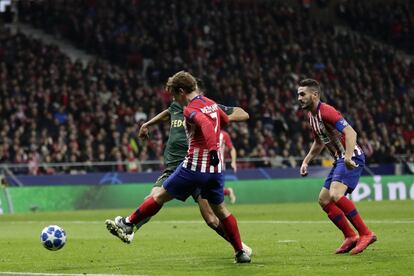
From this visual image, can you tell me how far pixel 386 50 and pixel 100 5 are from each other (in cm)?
1387

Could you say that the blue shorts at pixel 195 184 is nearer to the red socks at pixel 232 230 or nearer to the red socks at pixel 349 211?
the red socks at pixel 232 230

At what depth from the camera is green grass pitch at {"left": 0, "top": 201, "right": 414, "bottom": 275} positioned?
11391 millimetres

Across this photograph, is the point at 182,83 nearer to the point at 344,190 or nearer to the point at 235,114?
the point at 235,114

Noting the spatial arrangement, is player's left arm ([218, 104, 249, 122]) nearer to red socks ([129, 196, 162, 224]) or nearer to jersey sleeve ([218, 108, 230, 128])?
jersey sleeve ([218, 108, 230, 128])

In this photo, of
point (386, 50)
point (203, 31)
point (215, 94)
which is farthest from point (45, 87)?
point (386, 50)

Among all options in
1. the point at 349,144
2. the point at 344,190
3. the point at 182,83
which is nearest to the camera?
the point at 182,83

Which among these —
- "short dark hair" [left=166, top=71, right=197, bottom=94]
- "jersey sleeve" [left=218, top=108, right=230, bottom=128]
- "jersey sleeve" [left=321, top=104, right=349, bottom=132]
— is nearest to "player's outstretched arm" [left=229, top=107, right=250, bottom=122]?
"jersey sleeve" [left=218, top=108, right=230, bottom=128]

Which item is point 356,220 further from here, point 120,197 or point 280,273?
point 120,197

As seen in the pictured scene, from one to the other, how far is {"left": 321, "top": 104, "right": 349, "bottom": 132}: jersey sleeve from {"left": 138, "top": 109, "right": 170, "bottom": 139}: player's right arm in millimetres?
2232

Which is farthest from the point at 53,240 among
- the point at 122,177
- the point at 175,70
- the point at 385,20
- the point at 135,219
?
the point at 385,20

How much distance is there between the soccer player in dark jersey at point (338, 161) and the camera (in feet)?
43.5

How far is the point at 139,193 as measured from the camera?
30.1 meters

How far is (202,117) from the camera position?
37.6 ft

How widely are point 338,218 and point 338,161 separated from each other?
799 mm
